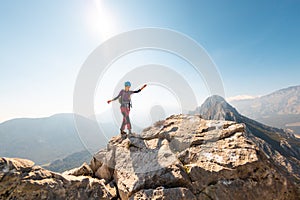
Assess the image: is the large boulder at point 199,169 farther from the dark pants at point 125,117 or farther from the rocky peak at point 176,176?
the dark pants at point 125,117

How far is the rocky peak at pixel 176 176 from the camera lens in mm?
10125

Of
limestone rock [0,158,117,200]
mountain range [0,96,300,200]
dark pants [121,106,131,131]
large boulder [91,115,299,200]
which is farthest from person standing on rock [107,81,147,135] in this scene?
limestone rock [0,158,117,200]

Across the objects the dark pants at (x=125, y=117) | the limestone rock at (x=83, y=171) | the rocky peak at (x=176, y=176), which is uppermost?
the dark pants at (x=125, y=117)

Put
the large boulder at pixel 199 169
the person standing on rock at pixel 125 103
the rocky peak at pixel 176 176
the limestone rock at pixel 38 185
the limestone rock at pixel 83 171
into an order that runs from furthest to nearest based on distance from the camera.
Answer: the person standing on rock at pixel 125 103, the limestone rock at pixel 83 171, the large boulder at pixel 199 169, the rocky peak at pixel 176 176, the limestone rock at pixel 38 185

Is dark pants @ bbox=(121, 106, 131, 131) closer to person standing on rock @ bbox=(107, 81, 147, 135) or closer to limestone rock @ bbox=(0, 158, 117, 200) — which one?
person standing on rock @ bbox=(107, 81, 147, 135)

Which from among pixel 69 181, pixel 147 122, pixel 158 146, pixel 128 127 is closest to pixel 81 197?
pixel 69 181

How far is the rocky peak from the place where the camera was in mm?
10125

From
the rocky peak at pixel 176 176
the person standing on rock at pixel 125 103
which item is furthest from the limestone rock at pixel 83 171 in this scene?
the person standing on rock at pixel 125 103

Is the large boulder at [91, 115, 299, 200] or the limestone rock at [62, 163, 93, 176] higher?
the large boulder at [91, 115, 299, 200]

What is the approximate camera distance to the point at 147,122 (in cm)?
2261

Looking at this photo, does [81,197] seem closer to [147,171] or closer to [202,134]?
[147,171]

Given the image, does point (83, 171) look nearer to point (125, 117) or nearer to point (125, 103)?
point (125, 117)

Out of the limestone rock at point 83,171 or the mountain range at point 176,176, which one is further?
the limestone rock at point 83,171

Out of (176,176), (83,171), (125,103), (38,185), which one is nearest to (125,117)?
(125,103)
